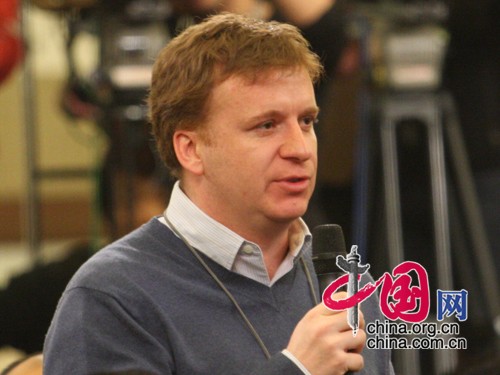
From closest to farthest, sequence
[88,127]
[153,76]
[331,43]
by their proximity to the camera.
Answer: [153,76] → [331,43] → [88,127]

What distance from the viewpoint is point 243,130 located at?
142 cm

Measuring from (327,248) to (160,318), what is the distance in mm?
243

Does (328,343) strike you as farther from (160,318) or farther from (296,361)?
(160,318)

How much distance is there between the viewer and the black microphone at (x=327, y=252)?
1.33 meters

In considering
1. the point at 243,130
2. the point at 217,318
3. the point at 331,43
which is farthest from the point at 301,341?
the point at 331,43

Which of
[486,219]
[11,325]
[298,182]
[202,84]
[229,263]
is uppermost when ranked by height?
[202,84]

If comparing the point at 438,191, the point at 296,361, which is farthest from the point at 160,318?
the point at 438,191

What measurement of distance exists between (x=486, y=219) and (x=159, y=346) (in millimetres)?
1850

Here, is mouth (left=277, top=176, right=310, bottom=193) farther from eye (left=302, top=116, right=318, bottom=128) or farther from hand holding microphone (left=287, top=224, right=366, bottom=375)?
hand holding microphone (left=287, top=224, right=366, bottom=375)

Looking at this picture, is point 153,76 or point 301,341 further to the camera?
point 153,76

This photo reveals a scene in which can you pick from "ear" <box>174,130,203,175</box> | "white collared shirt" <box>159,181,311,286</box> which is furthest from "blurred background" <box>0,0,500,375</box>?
"ear" <box>174,130,203,175</box>

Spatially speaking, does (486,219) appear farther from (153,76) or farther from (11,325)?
(153,76)

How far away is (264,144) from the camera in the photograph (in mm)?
1392

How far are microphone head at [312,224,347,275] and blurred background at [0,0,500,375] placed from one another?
0.91 meters
